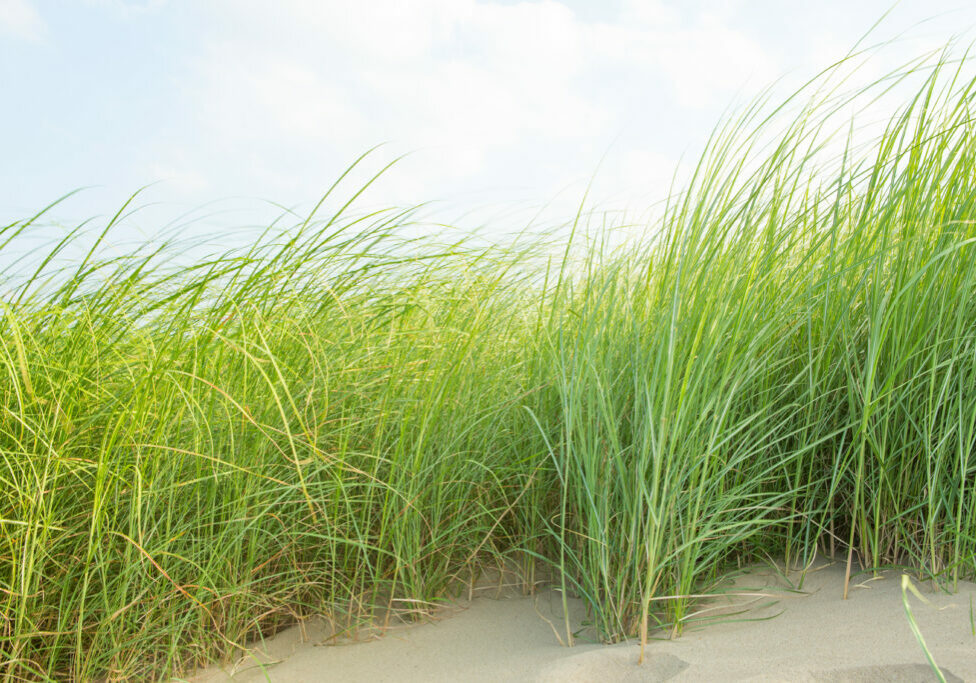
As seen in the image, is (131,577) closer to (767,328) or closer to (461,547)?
(461,547)

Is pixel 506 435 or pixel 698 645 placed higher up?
pixel 506 435

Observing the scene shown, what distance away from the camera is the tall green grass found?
1.67 meters

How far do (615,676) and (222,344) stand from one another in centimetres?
120

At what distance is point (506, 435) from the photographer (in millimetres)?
2221

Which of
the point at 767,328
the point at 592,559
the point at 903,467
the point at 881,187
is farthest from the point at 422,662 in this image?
the point at 881,187

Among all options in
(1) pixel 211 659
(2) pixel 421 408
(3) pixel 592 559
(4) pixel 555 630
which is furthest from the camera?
(2) pixel 421 408

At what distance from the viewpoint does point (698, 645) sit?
159cm

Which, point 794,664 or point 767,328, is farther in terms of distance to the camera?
point 767,328

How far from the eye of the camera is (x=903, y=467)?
5.90ft

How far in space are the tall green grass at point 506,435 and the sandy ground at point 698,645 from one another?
0.25ft

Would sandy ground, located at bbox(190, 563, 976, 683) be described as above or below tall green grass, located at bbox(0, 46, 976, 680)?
below

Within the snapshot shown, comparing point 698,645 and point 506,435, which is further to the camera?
point 506,435

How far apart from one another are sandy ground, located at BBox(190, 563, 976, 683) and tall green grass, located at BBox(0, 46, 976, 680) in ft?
0.25

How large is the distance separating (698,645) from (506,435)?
843 mm
